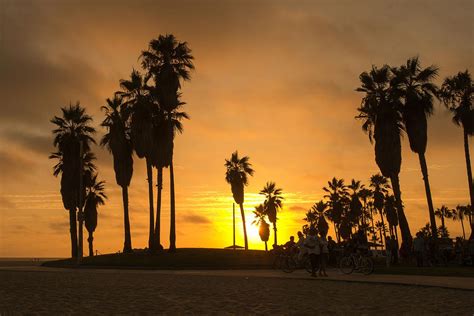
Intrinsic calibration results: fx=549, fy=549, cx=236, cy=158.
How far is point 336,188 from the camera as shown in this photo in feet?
300

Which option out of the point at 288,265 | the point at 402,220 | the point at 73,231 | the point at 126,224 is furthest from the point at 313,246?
the point at 73,231

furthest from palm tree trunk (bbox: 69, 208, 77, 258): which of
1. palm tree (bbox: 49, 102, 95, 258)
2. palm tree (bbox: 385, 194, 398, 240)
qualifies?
palm tree (bbox: 385, 194, 398, 240)

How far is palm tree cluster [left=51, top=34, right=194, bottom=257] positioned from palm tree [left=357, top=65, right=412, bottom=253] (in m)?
15.1

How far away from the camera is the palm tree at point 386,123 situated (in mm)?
40594

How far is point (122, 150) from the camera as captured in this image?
49000mm

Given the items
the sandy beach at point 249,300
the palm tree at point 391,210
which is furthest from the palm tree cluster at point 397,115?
the palm tree at point 391,210

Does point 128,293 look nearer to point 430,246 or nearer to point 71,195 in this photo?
point 430,246

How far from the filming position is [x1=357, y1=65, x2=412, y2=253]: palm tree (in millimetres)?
40594

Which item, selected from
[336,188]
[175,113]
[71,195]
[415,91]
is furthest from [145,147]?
[336,188]

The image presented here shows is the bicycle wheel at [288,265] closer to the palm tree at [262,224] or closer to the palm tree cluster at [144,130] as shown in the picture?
the palm tree cluster at [144,130]

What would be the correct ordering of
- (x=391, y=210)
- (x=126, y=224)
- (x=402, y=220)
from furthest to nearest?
(x=391, y=210) → (x=126, y=224) → (x=402, y=220)

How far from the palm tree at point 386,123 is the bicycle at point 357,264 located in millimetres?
17929

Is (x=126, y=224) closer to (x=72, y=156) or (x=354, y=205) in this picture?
(x=72, y=156)

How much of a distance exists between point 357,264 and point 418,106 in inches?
865
